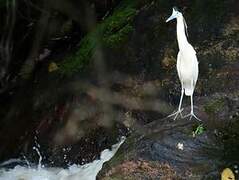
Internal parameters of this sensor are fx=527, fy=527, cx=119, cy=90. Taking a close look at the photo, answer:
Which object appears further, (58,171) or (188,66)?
(58,171)

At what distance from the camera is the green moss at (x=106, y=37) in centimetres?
537

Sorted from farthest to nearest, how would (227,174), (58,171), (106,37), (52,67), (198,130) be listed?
(52,67) → (106,37) → (58,171) → (198,130) → (227,174)

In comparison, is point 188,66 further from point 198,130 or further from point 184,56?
point 198,130

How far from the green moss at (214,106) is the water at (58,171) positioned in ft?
4.11

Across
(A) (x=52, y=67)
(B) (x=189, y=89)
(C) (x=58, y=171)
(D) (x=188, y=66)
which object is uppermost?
(A) (x=52, y=67)

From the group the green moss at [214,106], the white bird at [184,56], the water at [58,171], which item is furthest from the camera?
the water at [58,171]

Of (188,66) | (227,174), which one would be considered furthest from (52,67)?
(227,174)

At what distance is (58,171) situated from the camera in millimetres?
5031

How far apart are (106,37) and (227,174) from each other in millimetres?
2588

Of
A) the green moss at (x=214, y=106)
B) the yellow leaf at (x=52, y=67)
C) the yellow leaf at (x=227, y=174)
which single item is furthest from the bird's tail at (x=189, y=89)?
the yellow leaf at (x=52, y=67)

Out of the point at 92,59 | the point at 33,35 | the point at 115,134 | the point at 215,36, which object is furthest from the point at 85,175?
the point at 33,35

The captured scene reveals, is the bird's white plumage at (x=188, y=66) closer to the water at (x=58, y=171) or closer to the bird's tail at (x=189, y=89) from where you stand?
the bird's tail at (x=189, y=89)

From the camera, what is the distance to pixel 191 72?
3395mm

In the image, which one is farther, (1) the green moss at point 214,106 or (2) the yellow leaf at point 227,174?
(1) the green moss at point 214,106
